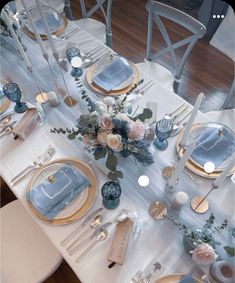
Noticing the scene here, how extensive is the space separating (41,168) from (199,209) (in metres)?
0.67

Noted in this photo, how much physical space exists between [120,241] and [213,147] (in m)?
0.57

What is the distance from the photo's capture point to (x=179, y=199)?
1065mm

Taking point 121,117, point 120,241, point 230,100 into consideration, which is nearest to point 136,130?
point 121,117

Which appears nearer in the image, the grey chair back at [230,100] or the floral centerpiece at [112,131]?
the floral centerpiece at [112,131]

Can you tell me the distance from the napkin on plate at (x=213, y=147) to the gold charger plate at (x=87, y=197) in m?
0.44

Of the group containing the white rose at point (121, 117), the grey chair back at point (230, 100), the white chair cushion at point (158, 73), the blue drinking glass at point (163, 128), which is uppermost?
the white rose at point (121, 117)

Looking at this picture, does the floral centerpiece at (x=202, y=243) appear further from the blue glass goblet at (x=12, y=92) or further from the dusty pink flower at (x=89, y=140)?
the blue glass goblet at (x=12, y=92)

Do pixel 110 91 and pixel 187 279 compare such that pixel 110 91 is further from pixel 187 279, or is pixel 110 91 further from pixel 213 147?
pixel 187 279

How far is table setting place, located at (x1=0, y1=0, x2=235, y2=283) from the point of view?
1017 mm

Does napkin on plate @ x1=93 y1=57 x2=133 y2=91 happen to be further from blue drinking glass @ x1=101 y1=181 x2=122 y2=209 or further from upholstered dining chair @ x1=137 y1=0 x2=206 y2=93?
blue drinking glass @ x1=101 y1=181 x2=122 y2=209

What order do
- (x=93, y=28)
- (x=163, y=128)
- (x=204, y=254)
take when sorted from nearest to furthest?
1. (x=204, y=254)
2. (x=163, y=128)
3. (x=93, y=28)

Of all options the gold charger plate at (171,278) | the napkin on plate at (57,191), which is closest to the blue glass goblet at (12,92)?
the napkin on plate at (57,191)

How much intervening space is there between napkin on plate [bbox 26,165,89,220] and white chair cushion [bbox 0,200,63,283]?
0.33 m

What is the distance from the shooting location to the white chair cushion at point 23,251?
1.32 m
